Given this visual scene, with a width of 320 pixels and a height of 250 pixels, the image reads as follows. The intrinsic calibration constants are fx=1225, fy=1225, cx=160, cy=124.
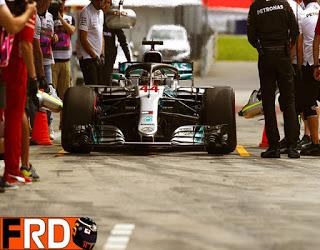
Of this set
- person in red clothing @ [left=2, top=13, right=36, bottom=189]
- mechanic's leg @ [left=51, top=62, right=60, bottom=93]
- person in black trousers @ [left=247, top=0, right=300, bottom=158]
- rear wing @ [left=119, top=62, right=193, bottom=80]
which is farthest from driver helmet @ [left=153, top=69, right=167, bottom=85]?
person in red clothing @ [left=2, top=13, right=36, bottom=189]

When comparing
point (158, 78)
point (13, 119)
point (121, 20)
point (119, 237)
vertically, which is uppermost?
point (121, 20)

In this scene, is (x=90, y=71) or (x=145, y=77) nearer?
(x=145, y=77)

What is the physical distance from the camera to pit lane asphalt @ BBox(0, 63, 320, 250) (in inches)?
339

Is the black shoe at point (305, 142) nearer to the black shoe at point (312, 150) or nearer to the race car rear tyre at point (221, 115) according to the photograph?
the black shoe at point (312, 150)

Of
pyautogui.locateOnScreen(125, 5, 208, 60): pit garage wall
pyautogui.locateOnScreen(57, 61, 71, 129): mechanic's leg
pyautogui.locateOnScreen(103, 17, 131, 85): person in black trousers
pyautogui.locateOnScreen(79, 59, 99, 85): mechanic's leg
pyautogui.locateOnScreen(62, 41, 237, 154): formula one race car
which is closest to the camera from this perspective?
pyautogui.locateOnScreen(62, 41, 237, 154): formula one race car

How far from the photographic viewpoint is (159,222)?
9180 mm

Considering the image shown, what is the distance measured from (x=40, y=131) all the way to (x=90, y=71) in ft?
4.18

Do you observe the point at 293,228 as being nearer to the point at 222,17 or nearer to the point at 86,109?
the point at 86,109

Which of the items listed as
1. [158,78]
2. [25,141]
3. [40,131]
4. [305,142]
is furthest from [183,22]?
[25,141]

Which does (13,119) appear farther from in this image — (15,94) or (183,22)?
(183,22)

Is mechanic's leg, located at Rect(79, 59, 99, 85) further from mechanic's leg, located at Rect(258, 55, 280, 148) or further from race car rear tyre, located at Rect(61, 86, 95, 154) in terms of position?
mechanic's leg, located at Rect(258, 55, 280, 148)

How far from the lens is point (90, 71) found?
55.4 ft

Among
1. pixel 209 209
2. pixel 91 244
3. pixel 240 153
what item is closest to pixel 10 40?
pixel 209 209

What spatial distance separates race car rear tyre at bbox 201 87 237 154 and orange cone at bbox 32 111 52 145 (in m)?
2.63
